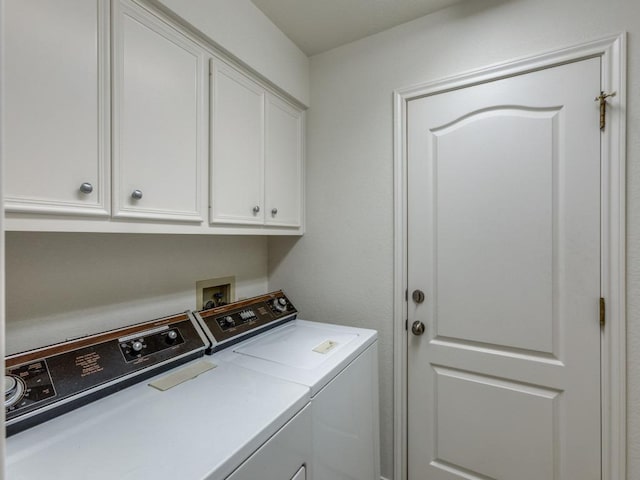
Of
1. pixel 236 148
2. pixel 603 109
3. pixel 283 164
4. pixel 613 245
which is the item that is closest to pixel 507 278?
pixel 613 245

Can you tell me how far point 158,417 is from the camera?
85 centimetres

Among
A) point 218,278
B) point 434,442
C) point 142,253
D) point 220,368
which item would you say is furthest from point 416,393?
point 142,253

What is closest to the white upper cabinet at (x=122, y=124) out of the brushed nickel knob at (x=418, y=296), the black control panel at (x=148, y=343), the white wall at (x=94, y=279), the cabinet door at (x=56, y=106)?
the cabinet door at (x=56, y=106)

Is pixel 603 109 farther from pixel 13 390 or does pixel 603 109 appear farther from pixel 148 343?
pixel 13 390

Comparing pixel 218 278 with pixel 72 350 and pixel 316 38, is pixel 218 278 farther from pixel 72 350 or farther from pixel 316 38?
pixel 316 38

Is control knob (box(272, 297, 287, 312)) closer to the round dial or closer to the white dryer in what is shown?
the white dryer

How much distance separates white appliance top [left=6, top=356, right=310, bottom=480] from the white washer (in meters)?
0.13

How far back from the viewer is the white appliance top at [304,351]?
112 cm

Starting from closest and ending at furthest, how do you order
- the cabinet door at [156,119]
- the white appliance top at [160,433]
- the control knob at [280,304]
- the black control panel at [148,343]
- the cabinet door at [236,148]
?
the white appliance top at [160,433] → the cabinet door at [156,119] → the black control panel at [148,343] → the cabinet door at [236,148] → the control knob at [280,304]

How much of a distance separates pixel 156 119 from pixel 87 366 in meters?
0.83

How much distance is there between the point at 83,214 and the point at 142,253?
48 cm

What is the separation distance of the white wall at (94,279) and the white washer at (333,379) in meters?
0.41

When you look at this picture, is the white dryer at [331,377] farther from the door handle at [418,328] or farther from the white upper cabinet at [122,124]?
the white upper cabinet at [122,124]

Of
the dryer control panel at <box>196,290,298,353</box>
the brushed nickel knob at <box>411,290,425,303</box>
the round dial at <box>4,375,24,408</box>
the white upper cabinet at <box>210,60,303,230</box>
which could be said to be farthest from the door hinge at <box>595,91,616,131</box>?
the round dial at <box>4,375,24,408</box>
